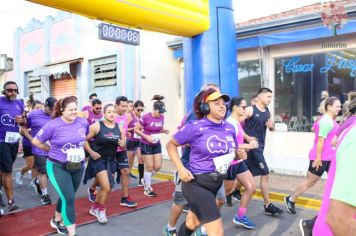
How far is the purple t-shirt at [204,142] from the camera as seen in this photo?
11.3 feet

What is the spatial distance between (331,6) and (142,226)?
5.71 meters

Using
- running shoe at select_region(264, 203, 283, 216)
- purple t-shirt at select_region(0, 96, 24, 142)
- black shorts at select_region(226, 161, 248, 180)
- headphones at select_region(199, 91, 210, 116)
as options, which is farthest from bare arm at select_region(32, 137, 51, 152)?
running shoe at select_region(264, 203, 283, 216)

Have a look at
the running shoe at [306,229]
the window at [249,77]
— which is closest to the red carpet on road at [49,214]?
the running shoe at [306,229]

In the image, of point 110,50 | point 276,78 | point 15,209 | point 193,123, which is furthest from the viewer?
point 110,50

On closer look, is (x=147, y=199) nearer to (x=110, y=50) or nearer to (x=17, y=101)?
(x=17, y=101)

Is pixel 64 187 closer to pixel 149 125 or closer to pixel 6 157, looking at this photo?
pixel 6 157

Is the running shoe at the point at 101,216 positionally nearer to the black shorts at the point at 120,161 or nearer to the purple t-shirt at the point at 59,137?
the black shorts at the point at 120,161

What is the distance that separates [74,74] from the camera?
14.7 metres

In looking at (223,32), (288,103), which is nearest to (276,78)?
(288,103)

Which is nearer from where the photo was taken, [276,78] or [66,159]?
[66,159]

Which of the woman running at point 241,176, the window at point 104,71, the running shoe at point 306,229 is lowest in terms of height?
the running shoe at point 306,229

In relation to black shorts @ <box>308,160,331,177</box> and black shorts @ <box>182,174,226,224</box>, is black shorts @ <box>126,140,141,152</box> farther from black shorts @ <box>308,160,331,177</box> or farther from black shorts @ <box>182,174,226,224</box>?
black shorts @ <box>182,174,226,224</box>

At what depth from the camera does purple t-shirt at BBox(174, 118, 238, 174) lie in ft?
11.3

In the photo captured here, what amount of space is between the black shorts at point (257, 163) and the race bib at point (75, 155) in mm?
2442
